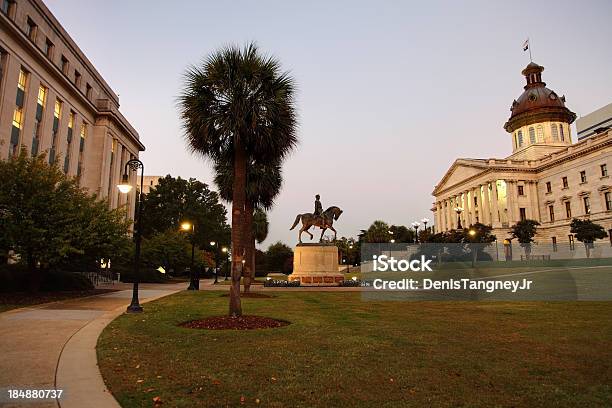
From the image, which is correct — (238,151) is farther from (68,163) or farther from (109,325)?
(68,163)

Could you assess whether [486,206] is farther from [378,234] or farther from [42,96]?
[42,96]

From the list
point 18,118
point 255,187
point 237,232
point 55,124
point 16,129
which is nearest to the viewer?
point 237,232

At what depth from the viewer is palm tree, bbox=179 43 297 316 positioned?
525 inches

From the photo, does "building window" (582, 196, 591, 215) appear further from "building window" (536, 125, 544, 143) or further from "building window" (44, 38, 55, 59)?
"building window" (44, 38, 55, 59)

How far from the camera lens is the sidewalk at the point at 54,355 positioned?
5.64 m

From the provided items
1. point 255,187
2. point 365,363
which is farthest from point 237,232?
point 255,187

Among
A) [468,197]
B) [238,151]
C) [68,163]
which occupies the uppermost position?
[468,197]

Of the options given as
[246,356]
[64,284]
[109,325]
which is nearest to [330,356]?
[246,356]

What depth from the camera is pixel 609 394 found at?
19.4 ft

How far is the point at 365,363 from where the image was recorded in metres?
7.66

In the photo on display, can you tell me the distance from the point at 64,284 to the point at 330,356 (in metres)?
23.4

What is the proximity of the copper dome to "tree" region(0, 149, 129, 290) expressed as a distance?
105 metres

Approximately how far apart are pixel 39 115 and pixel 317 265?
102 feet

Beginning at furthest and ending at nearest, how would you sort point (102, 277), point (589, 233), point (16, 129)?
point (589, 233) < point (102, 277) < point (16, 129)
